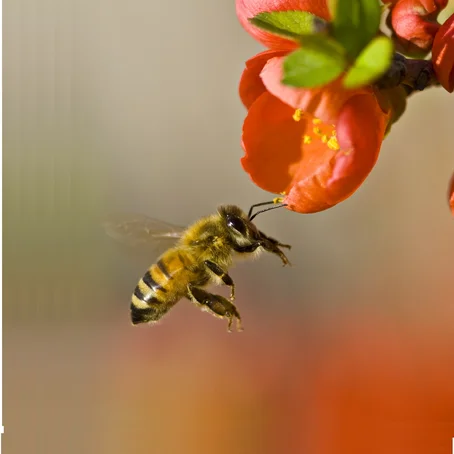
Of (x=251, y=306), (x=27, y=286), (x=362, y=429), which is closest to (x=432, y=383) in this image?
(x=362, y=429)

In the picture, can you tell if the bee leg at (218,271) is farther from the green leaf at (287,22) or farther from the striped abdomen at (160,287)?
the green leaf at (287,22)

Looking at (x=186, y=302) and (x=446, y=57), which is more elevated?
(x=186, y=302)

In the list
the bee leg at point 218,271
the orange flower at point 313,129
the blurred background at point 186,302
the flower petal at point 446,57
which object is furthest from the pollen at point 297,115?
the blurred background at point 186,302

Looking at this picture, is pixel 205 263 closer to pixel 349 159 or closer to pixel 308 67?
pixel 349 159

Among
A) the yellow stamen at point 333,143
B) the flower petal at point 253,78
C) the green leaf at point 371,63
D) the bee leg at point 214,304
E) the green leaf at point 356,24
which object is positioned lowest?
the bee leg at point 214,304

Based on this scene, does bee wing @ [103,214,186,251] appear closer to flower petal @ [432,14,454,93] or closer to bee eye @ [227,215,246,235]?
bee eye @ [227,215,246,235]

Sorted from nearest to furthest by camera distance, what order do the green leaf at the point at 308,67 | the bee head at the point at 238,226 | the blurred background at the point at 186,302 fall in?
the green leaf at the point at 308,67 → the bee head at the point at 238,226 → the blurred background at the point at 186,302

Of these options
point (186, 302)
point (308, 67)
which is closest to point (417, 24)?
point (308, 67)

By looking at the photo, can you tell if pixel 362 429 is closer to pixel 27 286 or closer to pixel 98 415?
pixel 98 415
